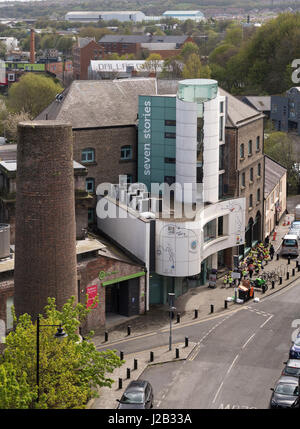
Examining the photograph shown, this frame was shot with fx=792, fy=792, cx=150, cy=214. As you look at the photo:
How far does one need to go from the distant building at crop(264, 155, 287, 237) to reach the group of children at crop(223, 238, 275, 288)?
3.78 meters

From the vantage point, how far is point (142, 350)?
5259 cm

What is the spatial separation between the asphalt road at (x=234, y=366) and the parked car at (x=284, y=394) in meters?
1.67

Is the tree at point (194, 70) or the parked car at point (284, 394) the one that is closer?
the parked car at point (284, 394)

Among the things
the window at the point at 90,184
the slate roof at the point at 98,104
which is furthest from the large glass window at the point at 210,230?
the slate roof at the point at 98,104

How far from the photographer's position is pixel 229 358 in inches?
2016

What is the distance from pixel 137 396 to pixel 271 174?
Result: 50.0 metres

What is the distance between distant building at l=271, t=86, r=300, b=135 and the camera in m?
141

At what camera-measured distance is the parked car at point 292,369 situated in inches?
1809

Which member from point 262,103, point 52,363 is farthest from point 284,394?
point 262,103

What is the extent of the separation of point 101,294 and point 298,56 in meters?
139

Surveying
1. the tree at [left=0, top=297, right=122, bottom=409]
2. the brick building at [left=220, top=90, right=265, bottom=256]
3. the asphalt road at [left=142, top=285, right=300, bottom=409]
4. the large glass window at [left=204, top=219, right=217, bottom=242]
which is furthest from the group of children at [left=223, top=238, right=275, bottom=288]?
the tree at [left=0, top=297, right=122, bottom=409]

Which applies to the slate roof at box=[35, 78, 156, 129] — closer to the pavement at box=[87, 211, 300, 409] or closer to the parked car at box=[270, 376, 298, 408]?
the pavement at box=[87, 211, 300, 409]

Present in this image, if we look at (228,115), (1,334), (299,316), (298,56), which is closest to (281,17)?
(298,56)

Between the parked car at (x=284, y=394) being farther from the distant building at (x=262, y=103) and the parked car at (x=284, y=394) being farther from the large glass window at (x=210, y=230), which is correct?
the distant building at (x=262, y=103)
